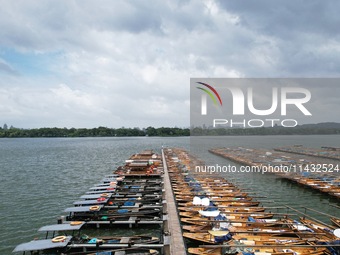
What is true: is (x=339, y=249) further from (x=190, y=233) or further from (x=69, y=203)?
(x=69, y=203)

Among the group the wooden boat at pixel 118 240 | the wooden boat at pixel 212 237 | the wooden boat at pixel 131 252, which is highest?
the wooden boat at pixel 212 237

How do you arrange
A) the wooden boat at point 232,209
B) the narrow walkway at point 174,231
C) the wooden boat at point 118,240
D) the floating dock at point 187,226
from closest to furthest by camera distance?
1. the narrow walkway at point 174,231
2. the floating dock at point 187,226
3. the wooden boat at point 118,240
4. the wooden boat at point 232,209

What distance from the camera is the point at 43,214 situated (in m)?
24.8

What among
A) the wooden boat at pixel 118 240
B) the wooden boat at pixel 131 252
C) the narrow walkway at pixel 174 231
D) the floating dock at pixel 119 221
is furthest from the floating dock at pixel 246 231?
the wooden boat at pixel 118 240

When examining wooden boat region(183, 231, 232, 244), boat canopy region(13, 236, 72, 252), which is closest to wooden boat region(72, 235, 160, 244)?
boat canopy region(13, 236, 72, 252)

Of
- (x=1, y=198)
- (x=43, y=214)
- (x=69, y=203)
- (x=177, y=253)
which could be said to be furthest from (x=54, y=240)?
(x=1, y=198)

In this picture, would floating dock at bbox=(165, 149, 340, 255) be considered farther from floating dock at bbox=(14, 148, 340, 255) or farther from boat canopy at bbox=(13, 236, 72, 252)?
boat canopy at bbox=(13, 236, 72, 252)

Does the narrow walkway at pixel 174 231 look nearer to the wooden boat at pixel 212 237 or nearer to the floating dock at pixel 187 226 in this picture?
the floating dock at pixel 187 226

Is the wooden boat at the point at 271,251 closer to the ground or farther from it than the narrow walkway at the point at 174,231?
closer to the ground

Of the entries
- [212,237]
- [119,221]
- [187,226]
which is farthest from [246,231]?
[119,221]

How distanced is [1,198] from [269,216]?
27846mm

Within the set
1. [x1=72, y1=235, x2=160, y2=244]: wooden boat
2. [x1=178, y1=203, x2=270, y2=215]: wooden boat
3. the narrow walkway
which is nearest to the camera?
the narrow walkway

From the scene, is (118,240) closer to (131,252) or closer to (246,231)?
(131,252)

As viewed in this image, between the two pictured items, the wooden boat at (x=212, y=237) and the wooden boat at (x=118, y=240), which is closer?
the wooden boat at (x=212, y=237)
